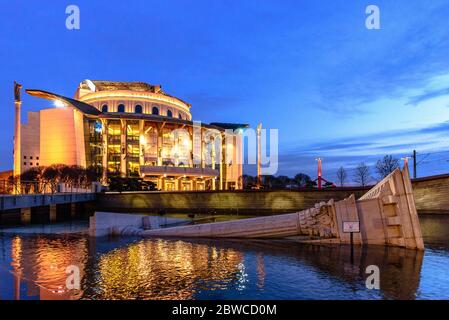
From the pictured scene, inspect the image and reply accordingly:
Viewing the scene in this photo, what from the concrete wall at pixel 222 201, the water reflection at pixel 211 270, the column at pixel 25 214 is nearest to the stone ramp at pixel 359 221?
the water reflection at pixel 211 270

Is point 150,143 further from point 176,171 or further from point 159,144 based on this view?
point 176,171

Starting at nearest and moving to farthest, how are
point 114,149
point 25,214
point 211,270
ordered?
point 211,270, point 25,214, point 114,149

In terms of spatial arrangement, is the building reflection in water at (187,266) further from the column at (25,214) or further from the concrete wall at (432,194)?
the column at (25,214)

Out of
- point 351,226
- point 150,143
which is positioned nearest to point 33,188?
point 351,226

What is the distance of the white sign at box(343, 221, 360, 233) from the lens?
18.5 metres

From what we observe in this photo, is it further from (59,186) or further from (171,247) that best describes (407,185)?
(59,186)

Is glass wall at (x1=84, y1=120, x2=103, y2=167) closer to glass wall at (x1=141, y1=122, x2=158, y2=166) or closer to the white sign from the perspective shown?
glass wall at (x1=141, y1=122, x2=158, y2=166)

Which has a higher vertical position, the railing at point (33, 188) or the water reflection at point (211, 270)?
the railing at point (33, 188)

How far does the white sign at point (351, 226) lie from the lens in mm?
18495

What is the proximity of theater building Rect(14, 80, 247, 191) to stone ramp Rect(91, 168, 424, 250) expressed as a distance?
197 feet

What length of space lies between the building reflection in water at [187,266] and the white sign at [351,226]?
1103 mm

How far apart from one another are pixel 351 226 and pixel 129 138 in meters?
87.2

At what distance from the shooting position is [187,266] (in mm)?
14969

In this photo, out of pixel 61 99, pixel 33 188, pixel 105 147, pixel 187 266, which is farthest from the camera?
pixel 105 147
